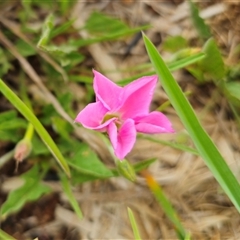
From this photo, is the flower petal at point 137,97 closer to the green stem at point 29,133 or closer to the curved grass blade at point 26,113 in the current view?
the curved grass blade at point 26,113

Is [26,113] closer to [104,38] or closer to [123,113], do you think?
[123,113]

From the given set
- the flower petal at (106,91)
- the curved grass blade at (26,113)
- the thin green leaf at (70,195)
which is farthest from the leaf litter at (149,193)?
the flower petal at (106,91)

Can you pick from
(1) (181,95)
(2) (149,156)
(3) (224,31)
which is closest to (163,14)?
(3) (224,31)

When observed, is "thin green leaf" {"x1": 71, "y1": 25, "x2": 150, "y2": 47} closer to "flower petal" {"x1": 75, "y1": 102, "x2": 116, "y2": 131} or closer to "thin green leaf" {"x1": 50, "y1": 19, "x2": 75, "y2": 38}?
"thin green leaf" {"x1": 50, "y1": 19, "x2": 75, "y2": 38}

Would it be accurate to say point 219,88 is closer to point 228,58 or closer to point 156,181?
point 228,58

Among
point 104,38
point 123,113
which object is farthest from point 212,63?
point 123,113

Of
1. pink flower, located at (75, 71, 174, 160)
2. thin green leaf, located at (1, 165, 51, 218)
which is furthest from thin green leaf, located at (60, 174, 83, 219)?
pink flower, located at (75, 71, 174, 160)
